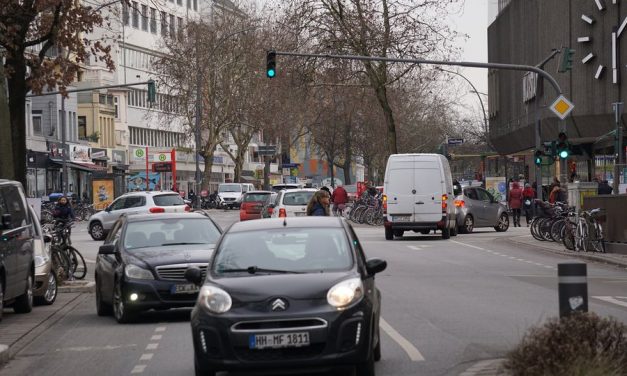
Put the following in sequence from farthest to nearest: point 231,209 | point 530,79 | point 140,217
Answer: point 231,209 → point 530,79 → point 140,217

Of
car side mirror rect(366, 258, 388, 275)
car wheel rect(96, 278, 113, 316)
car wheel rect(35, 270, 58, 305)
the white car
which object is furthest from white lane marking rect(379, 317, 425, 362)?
the white car

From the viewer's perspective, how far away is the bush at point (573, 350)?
8.84m

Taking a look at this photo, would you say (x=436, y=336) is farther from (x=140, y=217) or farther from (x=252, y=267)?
(x=140, y=217)

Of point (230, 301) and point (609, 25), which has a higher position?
point (609, 25)

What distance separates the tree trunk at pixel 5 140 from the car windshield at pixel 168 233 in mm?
6518

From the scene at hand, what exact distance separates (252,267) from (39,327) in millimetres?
7099

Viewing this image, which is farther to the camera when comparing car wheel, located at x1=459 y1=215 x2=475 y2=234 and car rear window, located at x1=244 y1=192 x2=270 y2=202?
car rear window, located at x1=244 y1=192 x2=270 y2=202

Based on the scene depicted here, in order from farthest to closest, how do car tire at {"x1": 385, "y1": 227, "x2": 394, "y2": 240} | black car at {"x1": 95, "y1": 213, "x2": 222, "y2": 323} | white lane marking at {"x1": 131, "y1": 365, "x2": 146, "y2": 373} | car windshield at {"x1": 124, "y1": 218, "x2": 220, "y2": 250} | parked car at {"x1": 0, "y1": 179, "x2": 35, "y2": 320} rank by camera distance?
car tire at {"x1": 385, "y1": 227, "x2": 394, "y2": 240} → car windshield at {"x1": 124, "y1": 218, "x2": 220, "y2": 250} → parked car at {"x1": 0, "y1": 179, "x2": 35, "y2": 320} → black car at {"x1": 95, "y1": 213, "x2": 222, "y2": 323} → white lane marking at {"x1": 131, "y1": 365, "x2": 146, "y2": 373}

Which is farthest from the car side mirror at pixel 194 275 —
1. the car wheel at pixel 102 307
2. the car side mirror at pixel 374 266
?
the car wheel at pixel 102 307

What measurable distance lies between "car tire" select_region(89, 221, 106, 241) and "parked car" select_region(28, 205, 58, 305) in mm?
26739

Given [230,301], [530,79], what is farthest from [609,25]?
[230,301]

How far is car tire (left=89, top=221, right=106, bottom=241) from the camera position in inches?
1912

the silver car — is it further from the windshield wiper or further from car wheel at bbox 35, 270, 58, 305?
the windshield wiper

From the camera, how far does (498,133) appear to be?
86.4m
